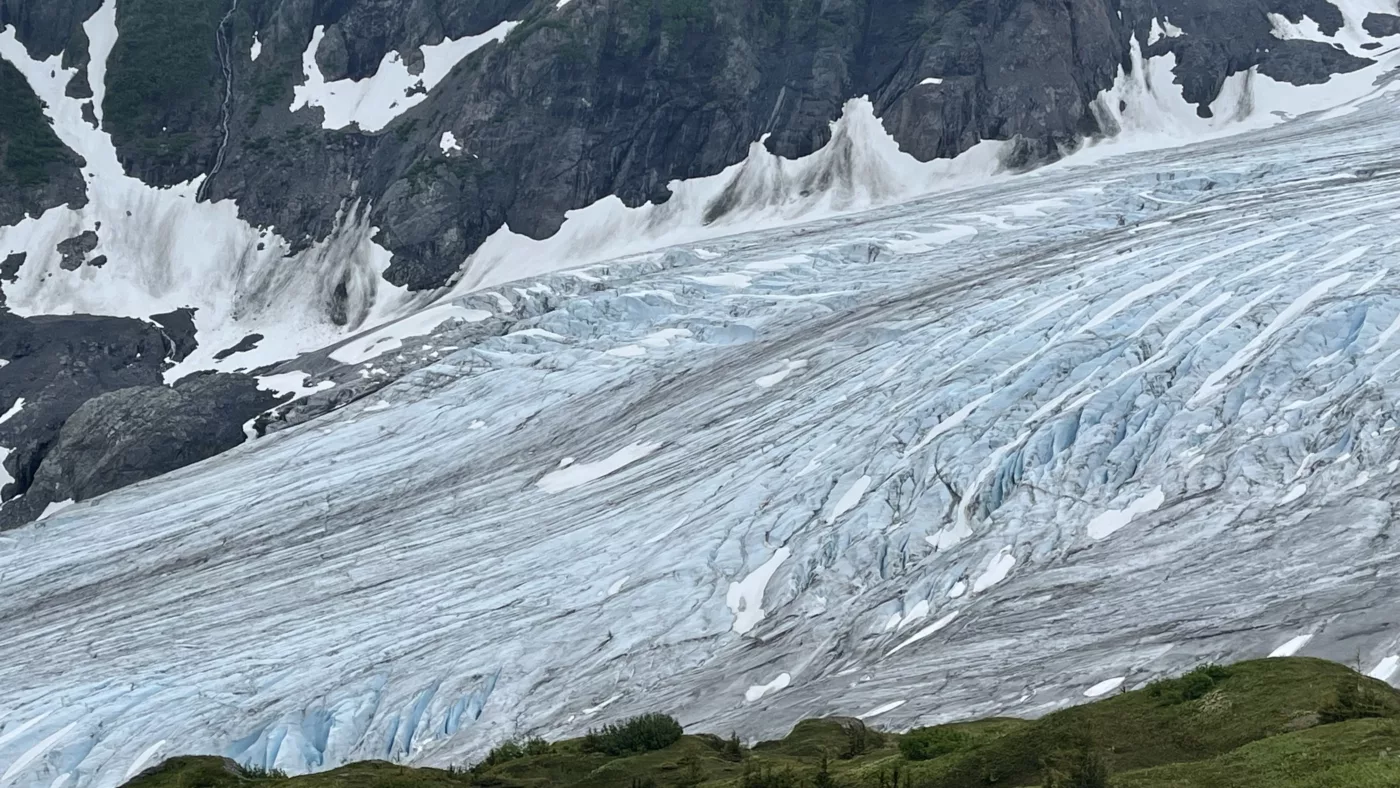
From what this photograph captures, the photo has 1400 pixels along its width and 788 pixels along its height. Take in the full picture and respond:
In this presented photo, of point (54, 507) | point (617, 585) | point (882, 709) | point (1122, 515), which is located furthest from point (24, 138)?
point (882, 709)

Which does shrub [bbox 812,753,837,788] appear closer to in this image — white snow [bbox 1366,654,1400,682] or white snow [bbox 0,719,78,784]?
white snow [bbox 1366,654,1400,682]

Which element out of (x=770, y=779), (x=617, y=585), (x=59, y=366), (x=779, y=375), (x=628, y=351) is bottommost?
(x=617, y=585)

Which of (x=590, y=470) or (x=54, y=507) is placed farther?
(x=54, y=507)

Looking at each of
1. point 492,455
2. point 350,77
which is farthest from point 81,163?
point 492,455

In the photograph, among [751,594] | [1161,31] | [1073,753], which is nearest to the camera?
A: [1073,753]

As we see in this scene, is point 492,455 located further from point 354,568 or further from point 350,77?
point 350,77

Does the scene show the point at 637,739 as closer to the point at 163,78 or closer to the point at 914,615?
the point at 914,615

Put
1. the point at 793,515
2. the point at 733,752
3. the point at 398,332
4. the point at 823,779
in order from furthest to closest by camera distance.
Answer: the point at 398,332, the point at 793,515, the point at 733,752, the point at 823,779
